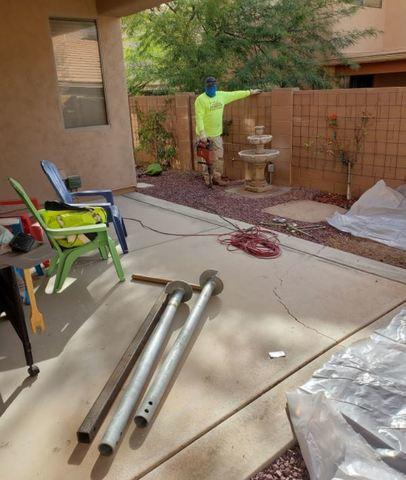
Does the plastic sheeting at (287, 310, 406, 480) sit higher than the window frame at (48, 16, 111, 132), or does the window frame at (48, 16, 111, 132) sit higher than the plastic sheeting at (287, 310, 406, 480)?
the window frame at (48, 16, 111, 132)

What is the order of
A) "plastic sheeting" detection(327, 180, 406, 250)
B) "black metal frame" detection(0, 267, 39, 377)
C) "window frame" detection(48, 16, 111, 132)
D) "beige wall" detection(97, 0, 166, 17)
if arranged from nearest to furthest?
"black metal frame" detection(0, 267, 39, 377) → "plastic sheeting" detection(327, 180, 406, 250) → "beige wall" detection(97, 0, 166, 17) → "window frame" detection(48, 16, 111, 132)

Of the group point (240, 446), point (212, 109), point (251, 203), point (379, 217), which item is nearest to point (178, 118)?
point (212, 109)

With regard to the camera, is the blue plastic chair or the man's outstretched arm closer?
the blue plastic chair

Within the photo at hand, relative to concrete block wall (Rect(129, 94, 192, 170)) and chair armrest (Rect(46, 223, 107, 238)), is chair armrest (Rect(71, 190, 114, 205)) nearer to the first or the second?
chair armrest (Rect(46, 223, 107, 238))

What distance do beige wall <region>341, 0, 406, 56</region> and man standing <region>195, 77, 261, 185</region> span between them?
6898 millimetres

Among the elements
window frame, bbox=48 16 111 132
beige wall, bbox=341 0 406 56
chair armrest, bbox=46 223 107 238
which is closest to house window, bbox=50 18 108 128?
window frame, bbox=48 16 111 132

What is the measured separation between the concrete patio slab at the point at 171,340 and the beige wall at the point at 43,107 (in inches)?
91.8

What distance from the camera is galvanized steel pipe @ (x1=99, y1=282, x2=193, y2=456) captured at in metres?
1.82

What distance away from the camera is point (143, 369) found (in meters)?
2.22

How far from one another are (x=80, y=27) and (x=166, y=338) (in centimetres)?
494

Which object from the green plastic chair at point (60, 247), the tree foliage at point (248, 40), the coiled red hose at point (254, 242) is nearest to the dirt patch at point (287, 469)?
the green plastic chair at point (60, 247)

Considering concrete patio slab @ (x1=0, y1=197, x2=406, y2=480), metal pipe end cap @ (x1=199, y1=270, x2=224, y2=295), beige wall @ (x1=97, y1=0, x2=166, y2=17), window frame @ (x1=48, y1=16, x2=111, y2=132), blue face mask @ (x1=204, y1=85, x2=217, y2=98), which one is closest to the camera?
concrete patio slab @ (x1=0, y1=197, x2=406, y2=480)

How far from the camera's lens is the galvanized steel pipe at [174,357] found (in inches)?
77.3

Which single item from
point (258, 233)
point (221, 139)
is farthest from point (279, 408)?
point (221, 139)
